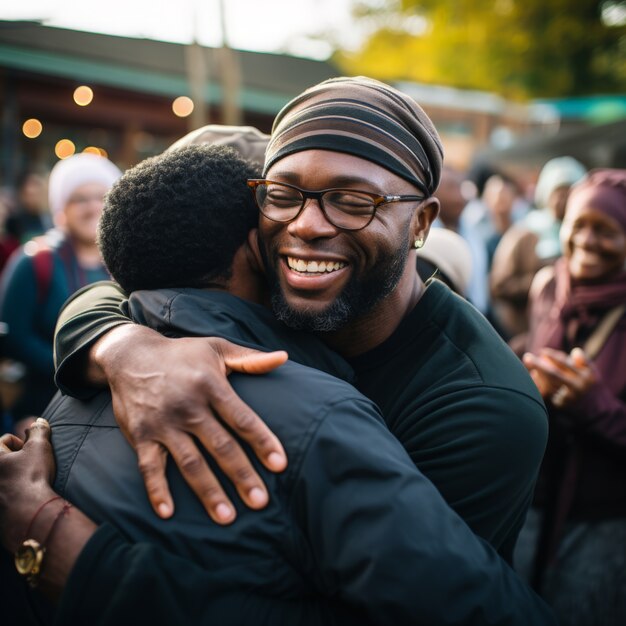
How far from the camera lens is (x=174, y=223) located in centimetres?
160

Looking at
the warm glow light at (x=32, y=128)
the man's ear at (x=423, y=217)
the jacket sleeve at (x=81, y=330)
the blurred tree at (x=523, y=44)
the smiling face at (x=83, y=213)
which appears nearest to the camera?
the jacket sleeve at (x=81, y=330)

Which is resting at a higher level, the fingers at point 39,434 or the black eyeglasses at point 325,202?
the black eyeglasses at point 325,202

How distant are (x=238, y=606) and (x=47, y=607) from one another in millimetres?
547

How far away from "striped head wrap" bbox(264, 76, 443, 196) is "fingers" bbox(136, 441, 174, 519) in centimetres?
96

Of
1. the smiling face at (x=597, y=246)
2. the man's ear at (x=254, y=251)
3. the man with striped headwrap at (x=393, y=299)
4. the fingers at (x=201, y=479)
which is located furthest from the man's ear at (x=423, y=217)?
the smiling face at (x=597, y=246)

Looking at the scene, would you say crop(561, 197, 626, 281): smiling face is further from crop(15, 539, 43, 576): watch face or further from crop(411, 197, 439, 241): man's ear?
crop(15, 539, 43, 576): watch face

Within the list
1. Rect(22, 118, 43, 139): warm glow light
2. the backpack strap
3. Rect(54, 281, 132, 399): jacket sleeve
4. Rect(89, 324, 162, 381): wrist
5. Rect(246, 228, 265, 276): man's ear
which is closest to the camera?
Rect(89, 324, 162, 381): wrist

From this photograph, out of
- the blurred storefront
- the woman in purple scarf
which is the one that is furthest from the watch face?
the blurred storefront

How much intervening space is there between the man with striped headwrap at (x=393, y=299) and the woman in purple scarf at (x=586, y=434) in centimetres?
97

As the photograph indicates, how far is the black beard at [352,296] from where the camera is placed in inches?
74.0

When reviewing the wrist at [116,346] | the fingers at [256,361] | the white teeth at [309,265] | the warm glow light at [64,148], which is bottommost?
the warm glow light at [64,148]

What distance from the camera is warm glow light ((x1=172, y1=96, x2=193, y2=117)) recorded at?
10695mm

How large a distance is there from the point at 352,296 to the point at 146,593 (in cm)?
103

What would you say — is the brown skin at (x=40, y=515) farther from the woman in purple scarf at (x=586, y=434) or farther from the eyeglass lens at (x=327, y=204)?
the woman in purple scarf at (x=586, y=434)
